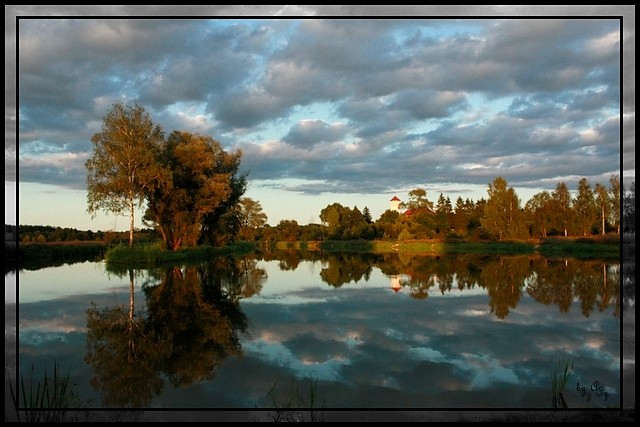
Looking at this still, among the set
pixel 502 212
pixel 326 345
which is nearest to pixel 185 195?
pixel 326 345

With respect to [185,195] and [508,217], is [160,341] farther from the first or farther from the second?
[508,217]

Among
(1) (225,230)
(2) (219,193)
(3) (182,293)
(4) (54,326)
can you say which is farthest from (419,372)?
(1) (225,230)

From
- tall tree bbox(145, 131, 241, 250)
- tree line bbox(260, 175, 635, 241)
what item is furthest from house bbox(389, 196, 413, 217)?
tall tree bbox(145, 131, 241, 250)

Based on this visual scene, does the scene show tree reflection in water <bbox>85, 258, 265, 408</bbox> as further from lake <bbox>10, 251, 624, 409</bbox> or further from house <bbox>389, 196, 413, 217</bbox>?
house <bbox>389, 196, 413, 217</bbox>

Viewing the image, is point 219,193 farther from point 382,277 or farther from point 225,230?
point 382,277

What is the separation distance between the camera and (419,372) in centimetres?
750

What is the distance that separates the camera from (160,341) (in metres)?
9.27

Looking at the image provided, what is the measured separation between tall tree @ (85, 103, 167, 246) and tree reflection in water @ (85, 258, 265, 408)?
1475 cm

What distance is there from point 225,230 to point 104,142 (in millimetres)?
14989

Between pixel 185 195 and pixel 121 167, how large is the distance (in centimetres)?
480

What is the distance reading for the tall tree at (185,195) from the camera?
32031 mm

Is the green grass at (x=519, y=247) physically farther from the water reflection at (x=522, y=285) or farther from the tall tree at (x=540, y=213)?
the water reflection at (x=522, y=285)
